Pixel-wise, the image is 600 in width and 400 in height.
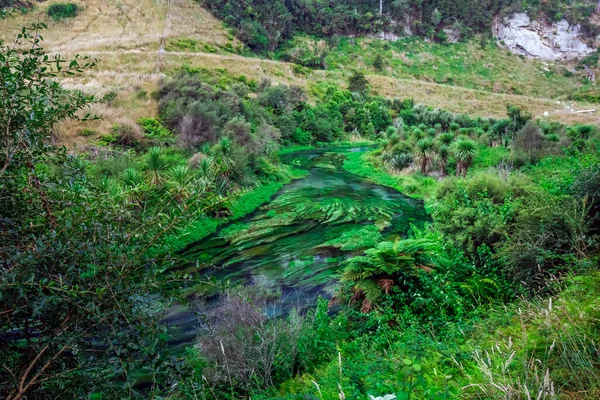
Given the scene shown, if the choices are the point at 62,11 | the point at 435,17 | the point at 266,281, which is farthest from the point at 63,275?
the point at 435,17

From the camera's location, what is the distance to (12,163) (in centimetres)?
266

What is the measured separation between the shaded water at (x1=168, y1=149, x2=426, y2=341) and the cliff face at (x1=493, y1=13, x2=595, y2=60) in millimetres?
93001

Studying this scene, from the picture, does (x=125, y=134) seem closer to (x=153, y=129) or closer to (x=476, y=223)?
(x=153, y=129)

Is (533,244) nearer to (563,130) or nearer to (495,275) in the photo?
Answer: (495,275)

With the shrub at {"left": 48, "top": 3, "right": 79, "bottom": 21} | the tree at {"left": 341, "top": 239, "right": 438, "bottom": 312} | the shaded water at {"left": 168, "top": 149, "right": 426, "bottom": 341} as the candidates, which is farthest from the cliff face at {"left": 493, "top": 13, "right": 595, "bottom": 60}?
the tree at {"left": 341, "top": 239, "right": 438, "bottom": 312}

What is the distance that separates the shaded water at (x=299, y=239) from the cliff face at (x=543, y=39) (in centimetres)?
9300

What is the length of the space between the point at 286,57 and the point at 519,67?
2098 inches

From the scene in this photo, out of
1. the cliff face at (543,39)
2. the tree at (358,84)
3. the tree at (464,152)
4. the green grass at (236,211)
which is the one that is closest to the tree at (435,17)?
the cliff face at (543,39)

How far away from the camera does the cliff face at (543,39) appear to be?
306 ft

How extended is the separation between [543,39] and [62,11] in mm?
101643

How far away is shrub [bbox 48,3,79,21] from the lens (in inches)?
2094

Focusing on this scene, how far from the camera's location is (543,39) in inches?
3735

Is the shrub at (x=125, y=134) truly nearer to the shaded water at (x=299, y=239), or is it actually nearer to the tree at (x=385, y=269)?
the shaded water at (x=299, y=239)

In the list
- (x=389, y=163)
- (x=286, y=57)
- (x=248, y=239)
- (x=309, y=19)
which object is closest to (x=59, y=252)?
(x=248, y=239)
